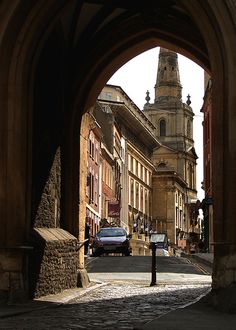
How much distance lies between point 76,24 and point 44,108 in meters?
2.64

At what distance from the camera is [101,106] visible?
218 feet

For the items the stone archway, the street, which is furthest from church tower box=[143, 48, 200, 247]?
the stone archway

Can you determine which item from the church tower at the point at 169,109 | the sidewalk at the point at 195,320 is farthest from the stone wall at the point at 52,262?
the church tower at the point at 169,109

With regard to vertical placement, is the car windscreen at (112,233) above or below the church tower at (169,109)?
below

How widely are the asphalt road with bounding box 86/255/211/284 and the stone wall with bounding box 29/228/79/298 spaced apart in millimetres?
3640

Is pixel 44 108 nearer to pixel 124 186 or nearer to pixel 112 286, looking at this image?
pixel 112 286

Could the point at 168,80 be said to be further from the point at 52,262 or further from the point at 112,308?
the point at 112,308

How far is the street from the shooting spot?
422 inches

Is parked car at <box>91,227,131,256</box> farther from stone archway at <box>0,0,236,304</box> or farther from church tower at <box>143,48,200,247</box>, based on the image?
church tower at <box>143,48,200,247</box>

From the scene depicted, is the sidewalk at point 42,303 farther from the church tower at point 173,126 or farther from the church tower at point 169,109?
the church tower at point 169,109

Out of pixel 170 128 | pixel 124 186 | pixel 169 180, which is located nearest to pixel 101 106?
pixel 124 186

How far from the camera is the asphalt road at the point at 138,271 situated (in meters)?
21.8

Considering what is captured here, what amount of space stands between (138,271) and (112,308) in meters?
11.5

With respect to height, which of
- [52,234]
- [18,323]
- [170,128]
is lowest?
[18,323]
